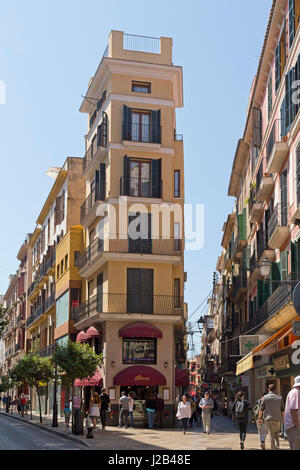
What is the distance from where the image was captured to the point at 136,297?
121 ft

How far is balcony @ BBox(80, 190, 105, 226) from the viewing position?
3928 cm

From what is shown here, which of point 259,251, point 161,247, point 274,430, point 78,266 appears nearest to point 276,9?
point 259,251

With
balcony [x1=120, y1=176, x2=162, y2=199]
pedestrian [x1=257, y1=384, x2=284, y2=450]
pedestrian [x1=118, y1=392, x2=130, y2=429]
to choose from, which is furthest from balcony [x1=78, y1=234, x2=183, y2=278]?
pedestrian [x1=257, y1=384, x2=284, y2=450]

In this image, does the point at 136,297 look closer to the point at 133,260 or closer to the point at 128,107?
the point at 133,260

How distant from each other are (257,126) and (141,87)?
7.52 metres

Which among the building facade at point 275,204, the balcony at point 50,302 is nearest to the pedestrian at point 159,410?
the building facade at point 275,204

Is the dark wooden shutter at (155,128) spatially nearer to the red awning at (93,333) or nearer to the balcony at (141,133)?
the balcony at (141,133)

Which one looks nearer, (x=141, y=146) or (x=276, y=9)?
(x=276, y=9)

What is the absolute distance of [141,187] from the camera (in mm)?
38000

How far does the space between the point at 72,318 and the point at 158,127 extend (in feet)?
45.4

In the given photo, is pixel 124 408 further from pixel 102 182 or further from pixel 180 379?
pixel 102 182

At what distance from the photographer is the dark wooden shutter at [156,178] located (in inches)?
1490

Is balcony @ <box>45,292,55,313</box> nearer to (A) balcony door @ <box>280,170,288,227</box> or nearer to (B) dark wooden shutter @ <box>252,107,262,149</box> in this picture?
(B) dark wooden shutter @ <box>252,107,262,149</box>

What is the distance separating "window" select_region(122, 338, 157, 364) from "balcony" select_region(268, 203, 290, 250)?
1080cm
